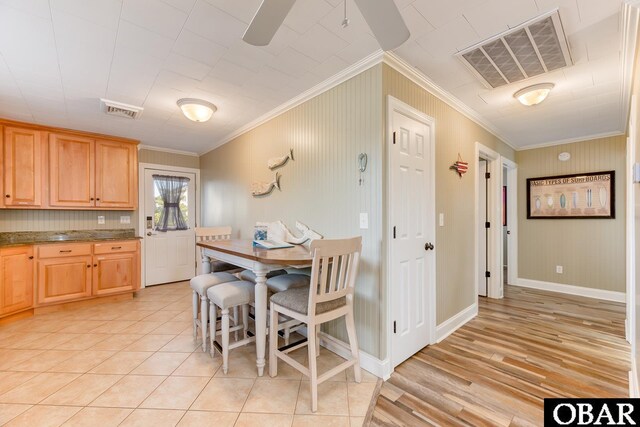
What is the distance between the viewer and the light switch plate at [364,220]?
2.11m

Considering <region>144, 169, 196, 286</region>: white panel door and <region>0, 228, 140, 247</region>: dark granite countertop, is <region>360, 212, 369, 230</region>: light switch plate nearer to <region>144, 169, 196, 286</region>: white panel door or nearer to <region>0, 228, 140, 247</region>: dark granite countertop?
<region>0, 228, 140, 247</region>: dark granite countertop

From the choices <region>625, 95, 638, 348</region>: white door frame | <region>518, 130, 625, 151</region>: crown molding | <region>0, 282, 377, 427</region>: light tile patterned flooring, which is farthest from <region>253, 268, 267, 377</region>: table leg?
<region>518, 130, 625, 151</region>: crown molding

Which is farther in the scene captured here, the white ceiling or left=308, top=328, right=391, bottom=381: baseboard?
left=308, top=328, right=391, bottom=381: baseboard

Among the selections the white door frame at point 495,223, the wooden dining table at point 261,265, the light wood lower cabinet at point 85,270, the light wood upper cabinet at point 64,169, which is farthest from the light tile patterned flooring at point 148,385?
the white door frame at point 495,223

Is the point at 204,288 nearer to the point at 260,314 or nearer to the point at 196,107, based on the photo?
the point at 260,314

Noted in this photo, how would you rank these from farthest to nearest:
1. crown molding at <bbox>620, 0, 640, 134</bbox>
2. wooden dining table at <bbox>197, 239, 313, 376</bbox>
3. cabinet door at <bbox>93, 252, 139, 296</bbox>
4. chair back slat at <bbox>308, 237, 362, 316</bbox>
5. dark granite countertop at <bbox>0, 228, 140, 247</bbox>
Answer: cabinet door at <bbox>93, 252, 139, 296</bbox> < dark granite countertop at <bbox>0, 228, 140, 247</bbox> < wooden dining table at <bbox>197, 239, 313, 376</bbox> < chair back slat at <bbox>308, 237, 362, 316</bbox> < crown molding at <bbox>620, 0, 640, 134</bbox>

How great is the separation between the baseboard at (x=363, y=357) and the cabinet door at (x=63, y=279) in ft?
11.1

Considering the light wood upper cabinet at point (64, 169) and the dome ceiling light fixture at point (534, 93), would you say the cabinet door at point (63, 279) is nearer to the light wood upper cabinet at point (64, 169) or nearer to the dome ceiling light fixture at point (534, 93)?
the light wood upper cabinet at point (64, 169)

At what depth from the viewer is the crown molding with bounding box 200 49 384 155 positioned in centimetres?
204

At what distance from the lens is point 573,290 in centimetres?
418

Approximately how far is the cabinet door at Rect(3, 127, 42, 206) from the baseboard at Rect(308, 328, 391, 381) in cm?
404

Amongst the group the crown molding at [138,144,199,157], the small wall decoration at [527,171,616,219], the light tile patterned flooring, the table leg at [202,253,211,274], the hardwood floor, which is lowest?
the hardwood floor

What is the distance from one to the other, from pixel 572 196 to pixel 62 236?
766 centimetres

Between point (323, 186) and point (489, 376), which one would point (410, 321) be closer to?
point (489, 376)
